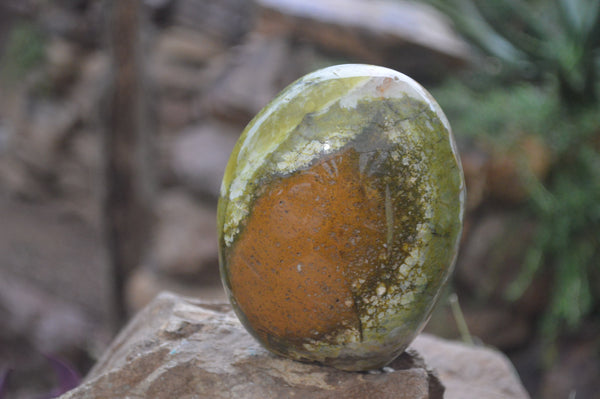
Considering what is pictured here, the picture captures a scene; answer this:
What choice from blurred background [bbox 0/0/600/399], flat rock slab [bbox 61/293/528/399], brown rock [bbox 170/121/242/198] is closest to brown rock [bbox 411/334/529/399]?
flat rock slab [bbox 61/293/528/399]

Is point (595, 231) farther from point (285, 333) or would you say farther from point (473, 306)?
point (285, 333)

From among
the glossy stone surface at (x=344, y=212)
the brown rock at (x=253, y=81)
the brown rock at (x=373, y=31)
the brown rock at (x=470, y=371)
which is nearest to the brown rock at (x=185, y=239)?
the brown rock at (x=253, y=81)

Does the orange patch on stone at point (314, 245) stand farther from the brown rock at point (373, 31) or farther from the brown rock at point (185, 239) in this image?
the brown rock at point (373, 31)

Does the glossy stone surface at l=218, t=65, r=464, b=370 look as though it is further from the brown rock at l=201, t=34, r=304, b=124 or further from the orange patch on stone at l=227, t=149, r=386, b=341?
the brown rock at l=201, t=34, r=304, b=124

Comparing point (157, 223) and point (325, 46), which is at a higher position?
point (325, 46)

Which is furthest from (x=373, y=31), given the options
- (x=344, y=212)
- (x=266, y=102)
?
(x=344, y=212)

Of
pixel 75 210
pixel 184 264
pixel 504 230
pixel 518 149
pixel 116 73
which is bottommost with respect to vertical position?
pixel 75 210

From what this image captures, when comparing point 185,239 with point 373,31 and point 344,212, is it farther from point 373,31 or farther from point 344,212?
point 344,212

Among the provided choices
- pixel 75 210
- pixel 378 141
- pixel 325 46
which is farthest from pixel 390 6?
pixel 75 210
